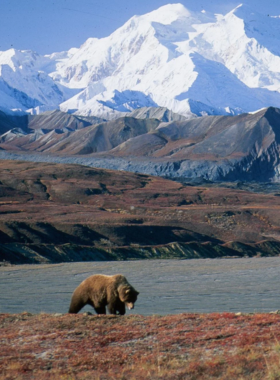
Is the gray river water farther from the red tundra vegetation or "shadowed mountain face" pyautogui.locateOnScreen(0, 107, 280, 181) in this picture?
"shadowed mountain face" pyautogui.locateOnScreen(0, 107, 280, 181)

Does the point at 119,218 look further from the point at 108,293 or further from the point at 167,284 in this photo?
the point at 108,293

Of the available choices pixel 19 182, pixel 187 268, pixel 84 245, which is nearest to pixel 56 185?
pixel 19 182

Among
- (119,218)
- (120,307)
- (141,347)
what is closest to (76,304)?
(120,307)

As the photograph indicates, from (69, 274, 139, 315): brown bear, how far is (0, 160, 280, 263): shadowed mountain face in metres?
40.5

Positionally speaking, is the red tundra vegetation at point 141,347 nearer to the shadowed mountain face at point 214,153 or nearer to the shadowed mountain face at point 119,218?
the shadowed mountain face at point 119,218

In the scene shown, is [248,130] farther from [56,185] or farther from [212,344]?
[212,344]

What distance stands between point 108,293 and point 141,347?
2.67 m

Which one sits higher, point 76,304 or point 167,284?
point 76,304

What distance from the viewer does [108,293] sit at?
14.0 m

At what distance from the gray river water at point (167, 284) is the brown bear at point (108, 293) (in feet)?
39.9

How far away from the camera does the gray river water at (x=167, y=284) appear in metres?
30.4

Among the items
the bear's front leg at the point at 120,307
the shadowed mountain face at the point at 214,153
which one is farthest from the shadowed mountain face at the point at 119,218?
the shadowed mountain face at the point at 214,153

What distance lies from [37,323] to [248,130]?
548 feet

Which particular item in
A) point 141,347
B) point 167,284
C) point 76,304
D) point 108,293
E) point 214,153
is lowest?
point 214,153
